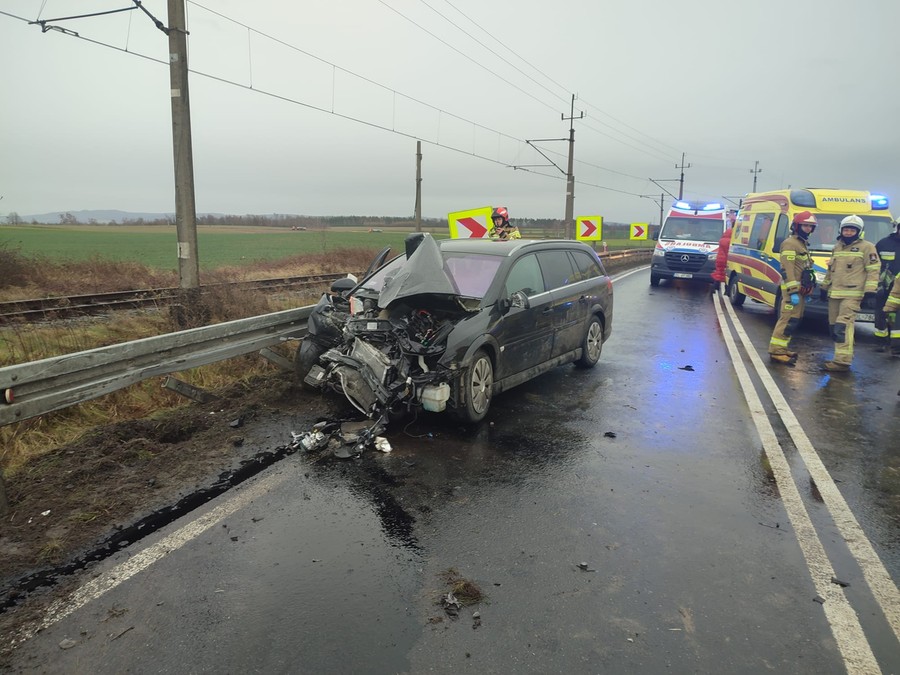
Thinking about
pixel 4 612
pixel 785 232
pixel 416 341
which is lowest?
pixel 4 612

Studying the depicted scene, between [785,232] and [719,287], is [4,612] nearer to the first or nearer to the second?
[785,232]

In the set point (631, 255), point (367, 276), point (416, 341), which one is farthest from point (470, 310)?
point (631, 255)

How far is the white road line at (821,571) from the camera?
265 cm

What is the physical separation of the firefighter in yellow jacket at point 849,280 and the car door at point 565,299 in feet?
12.0

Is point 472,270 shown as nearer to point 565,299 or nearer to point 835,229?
point 565,299

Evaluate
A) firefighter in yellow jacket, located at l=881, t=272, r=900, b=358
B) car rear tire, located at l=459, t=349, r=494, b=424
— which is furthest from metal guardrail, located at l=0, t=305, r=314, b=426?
firefighter in yellow jacket, located at l=881, t=272, r=900, b=358

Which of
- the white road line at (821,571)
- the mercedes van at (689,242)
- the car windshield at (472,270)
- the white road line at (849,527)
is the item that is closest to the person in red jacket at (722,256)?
the mercedes van at (689,242)

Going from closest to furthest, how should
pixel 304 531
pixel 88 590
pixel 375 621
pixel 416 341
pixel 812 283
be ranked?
pixel 375 621
pixel 88 590
pixel 304 531
pixel 416 341
pixel 812 283

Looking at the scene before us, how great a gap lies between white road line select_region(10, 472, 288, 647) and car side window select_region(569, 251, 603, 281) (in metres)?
4.91

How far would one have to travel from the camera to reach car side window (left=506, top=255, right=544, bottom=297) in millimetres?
6355

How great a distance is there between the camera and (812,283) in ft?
29.5

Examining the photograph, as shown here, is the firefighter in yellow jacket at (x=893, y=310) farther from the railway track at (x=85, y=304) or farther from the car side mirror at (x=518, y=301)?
the railway track at (x=85, y=304)

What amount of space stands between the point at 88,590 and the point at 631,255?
3469 centimetres

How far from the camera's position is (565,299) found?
7.20m
